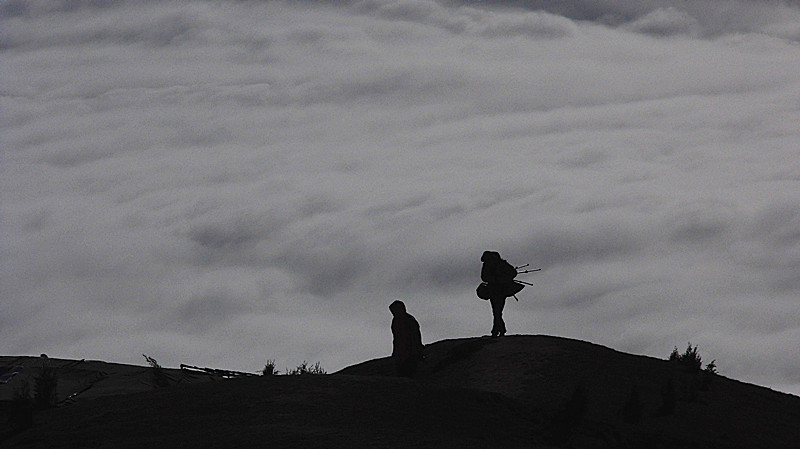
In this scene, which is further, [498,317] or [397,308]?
[498,317]

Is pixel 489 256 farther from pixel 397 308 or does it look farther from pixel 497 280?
pixel 397 308

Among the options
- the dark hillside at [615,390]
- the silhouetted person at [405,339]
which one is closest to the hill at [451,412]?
the dark hillside at [615,390]

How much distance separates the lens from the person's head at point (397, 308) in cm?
2603

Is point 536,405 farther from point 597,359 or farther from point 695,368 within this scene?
point 695,368

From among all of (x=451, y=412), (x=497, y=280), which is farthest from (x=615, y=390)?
(x=451, y=412)

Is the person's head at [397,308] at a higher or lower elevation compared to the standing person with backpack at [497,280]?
lower

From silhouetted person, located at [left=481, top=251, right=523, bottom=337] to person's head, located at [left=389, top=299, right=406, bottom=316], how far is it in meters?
5.12

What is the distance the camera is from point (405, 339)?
2605 centimetres

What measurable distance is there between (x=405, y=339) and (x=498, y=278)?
538 centimetres

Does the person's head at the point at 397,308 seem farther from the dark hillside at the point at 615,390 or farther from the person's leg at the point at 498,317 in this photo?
the person's leg at the point at 498,317

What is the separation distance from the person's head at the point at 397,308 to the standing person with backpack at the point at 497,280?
16.8 ft

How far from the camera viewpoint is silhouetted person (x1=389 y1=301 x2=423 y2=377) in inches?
1023

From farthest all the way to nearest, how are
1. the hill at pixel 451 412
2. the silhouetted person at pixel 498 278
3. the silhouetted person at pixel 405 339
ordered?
the silhouetted person at pixel 498 278 < the silhouetted person at pixel 405 339 < the hill at pixel 451 412

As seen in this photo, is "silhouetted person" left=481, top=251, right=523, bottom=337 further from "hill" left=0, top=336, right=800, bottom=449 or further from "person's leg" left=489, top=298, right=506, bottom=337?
"hill" left=0, top=336, right=800, bottom=449
